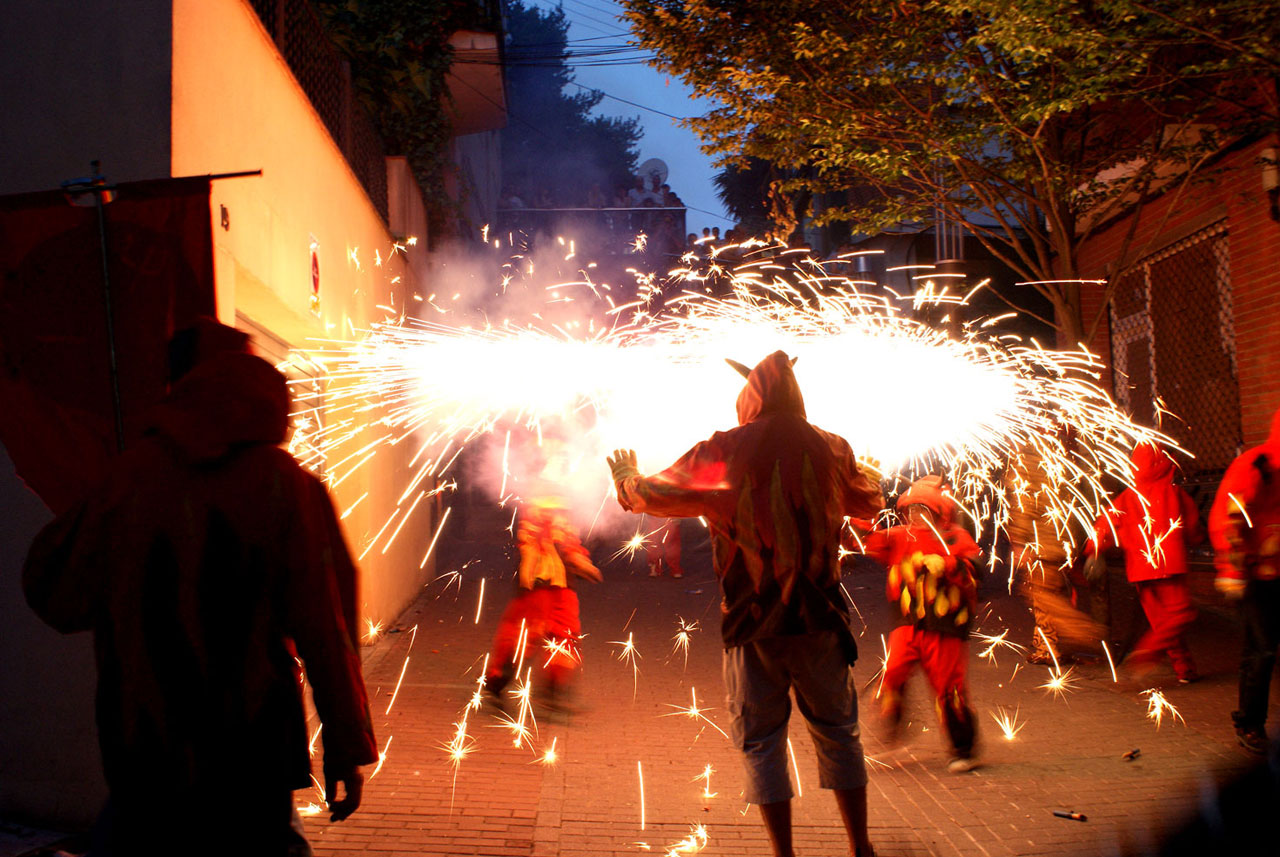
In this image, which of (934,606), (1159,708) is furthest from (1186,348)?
(934,606)

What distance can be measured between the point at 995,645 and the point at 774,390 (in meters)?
5.71

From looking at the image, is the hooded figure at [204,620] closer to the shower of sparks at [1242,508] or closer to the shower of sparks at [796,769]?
the shower of sparks at [796,769]

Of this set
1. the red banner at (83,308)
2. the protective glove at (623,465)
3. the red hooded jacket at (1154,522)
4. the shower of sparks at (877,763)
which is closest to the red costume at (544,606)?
the shower of sparks at (877,763)

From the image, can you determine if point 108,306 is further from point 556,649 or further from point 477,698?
point 477,698

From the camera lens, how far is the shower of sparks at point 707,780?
456cm

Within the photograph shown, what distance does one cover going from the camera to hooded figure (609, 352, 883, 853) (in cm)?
332

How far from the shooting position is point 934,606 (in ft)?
16.2

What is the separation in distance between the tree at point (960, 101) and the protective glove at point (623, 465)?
175 inches

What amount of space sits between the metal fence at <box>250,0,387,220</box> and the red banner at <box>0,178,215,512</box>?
2.66m

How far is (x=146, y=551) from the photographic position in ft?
6.69

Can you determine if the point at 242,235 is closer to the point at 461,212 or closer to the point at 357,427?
the point at 357,427

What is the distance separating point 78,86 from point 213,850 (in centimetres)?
344

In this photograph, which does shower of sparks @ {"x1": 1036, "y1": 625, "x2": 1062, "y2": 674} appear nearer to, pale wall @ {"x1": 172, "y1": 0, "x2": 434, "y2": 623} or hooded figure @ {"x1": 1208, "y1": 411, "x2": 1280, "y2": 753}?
hooded figure @ {"x1": 1208, "y1": 411, "x2": 1280, "y2": 753}

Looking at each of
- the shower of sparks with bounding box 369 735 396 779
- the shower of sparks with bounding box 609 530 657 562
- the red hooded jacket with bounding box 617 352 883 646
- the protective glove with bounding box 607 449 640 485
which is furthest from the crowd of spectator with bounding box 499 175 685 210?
the red hooded jacket with bounding box 617 352 883 646
